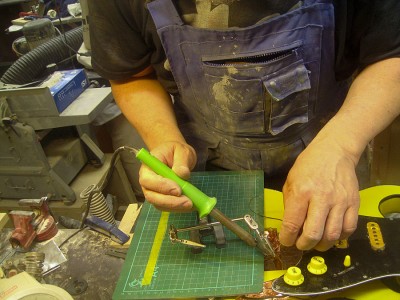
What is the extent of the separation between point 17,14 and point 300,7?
2.88 meters

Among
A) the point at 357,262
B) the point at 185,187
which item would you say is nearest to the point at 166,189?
the point at 185,187

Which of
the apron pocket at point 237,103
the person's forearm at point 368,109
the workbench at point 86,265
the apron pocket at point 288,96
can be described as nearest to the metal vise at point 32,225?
the workbench at point 86,265

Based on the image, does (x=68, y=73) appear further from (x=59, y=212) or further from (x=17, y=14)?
(x=17, y=14)

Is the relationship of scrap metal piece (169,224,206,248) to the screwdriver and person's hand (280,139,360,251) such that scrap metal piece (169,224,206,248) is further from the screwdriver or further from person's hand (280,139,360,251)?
person's hand (280,139,360,251)

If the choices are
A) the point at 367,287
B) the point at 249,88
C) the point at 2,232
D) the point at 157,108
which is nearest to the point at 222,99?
the point at 249,88

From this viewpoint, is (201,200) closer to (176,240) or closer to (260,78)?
(176,240)

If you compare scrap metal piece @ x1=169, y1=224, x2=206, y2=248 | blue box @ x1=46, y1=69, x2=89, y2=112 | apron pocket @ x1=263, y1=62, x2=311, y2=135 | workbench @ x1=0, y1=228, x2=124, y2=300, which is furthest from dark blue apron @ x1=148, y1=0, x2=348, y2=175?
blue box @ x1=46, y1=69, x2=89, y2=112

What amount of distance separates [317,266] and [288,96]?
0.40m

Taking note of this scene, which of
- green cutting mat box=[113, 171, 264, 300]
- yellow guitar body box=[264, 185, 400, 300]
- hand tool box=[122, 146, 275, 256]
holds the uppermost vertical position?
hand tool box=[122, 146, 275, 256]

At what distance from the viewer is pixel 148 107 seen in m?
1.10

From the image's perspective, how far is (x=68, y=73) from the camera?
5.96 ft

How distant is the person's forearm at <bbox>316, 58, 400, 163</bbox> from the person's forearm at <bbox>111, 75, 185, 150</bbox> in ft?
1.33

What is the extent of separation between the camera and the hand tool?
772mm

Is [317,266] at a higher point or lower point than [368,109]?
lower
